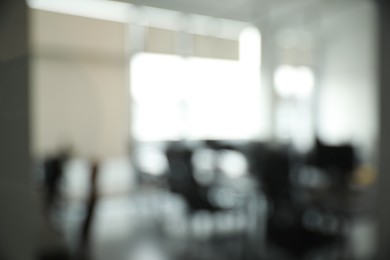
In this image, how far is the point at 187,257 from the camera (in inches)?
84.0

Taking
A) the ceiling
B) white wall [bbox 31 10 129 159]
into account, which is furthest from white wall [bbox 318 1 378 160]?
white wall [bbox 31 10 129 159]

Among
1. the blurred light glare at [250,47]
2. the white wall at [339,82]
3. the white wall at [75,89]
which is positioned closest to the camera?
the white wall at [75,89]

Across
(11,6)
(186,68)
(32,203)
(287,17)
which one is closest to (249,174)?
(186,68)

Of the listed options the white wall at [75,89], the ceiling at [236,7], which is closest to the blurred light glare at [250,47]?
the ceiling at [236,7]

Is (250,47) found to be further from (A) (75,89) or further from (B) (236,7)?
(A) (75,89)

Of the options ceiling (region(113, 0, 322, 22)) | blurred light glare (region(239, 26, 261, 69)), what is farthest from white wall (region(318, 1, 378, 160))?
blurred light glare (region(239, 26, 261, 69))

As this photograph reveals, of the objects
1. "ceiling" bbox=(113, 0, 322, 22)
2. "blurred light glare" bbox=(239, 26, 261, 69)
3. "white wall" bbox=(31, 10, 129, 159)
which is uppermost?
"ceiling" bbox=(113, 0, 322, 22)

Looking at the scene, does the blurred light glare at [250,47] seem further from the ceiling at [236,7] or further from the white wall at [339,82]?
the white wall at [339,82]

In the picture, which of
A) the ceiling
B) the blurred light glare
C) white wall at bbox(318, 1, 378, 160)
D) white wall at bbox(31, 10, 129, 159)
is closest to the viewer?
white wall at bbox(31, 10, 129, 159)

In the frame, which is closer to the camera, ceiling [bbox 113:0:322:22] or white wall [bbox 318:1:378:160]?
ceiling [bbox 113:0:322:22]

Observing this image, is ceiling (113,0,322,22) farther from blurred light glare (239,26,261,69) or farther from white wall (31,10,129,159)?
white wall (31,10,129,159)

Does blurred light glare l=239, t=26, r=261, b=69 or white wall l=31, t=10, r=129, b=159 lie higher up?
blurred light glare l=239, t=26, r=261, b=69

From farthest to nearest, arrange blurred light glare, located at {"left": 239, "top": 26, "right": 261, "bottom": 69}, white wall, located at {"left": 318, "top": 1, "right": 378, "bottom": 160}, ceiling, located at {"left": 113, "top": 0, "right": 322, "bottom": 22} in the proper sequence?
white wall, located at {"left": 318, "top": 1, "right": 378, "bottom": 160}, blurred light glare, located at {"left": 239, "top": 26, "right": 261, "bottom": 69}, ceiling, located at {"left": 113, "top": 0, "right": 322, "bottom": 22}

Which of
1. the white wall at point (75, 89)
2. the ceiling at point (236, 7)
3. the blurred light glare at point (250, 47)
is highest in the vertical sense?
the ceiling at point (236, 7)
